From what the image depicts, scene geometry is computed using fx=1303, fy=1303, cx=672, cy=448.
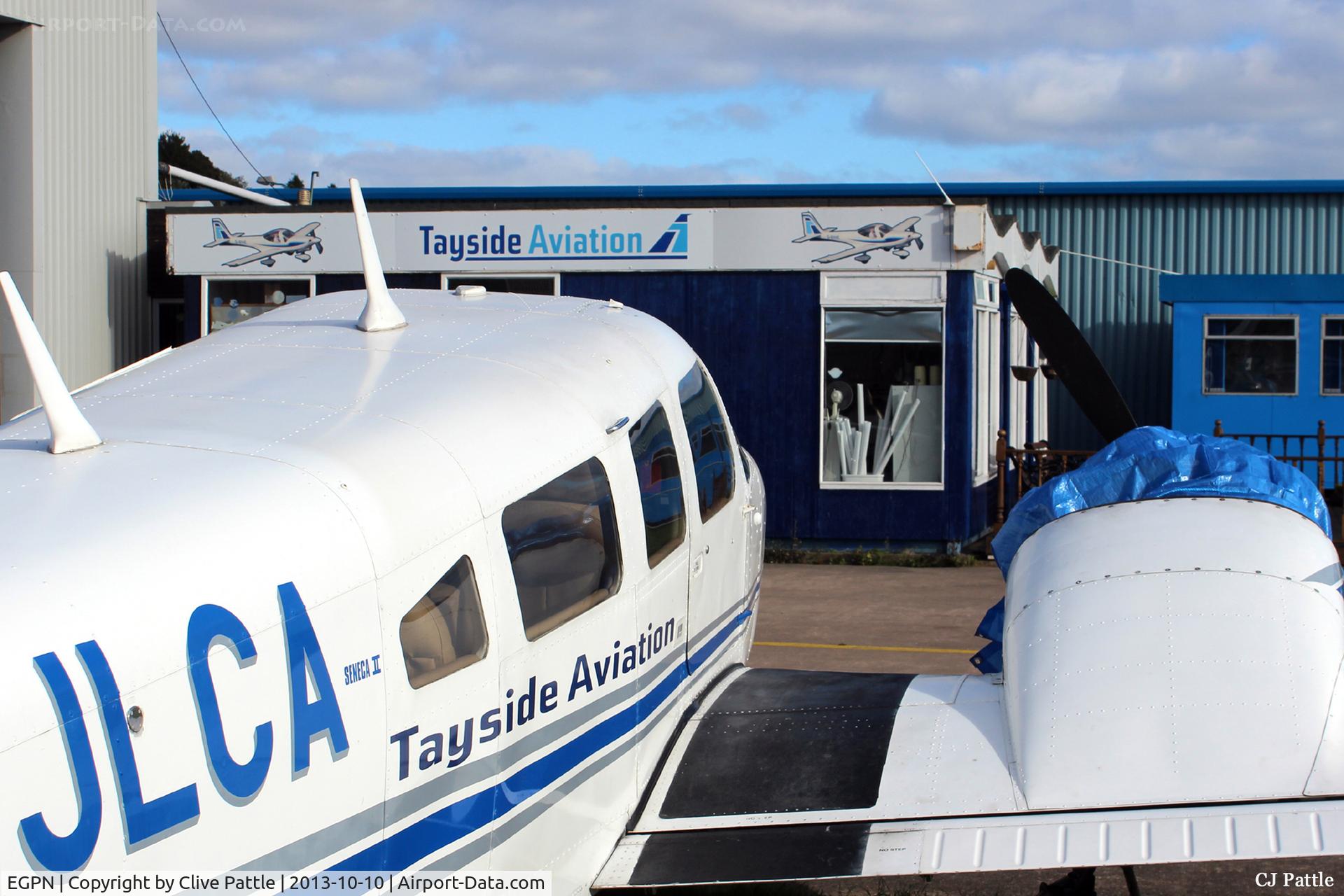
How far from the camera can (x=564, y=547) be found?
403 centimetres

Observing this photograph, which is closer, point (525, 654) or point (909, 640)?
point (525, 654)

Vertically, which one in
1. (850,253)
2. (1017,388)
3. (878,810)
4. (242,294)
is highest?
(850,253)

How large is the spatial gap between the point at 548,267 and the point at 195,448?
1275 centimetres

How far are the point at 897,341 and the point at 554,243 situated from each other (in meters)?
4.25

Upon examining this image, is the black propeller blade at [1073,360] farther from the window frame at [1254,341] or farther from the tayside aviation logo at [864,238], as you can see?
the window frame at [1254,341]

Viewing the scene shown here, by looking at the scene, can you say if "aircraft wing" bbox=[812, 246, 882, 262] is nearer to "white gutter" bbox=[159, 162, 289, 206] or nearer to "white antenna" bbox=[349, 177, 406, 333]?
"white gutter" bbox=[159, 162, 289, 206]

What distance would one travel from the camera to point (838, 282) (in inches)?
591

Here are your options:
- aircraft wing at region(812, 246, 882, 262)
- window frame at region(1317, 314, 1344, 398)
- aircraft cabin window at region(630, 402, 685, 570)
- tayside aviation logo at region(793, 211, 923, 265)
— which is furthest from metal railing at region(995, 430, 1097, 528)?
aircraft cabin window at region(630, 402, 685, 570)

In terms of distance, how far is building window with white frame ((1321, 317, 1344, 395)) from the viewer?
19.8 meters

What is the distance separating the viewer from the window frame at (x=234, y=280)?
1638cm

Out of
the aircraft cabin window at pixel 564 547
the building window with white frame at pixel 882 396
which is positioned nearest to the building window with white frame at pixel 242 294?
the building window with white frame at pixel 882 396

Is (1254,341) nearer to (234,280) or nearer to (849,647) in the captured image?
(849,647)

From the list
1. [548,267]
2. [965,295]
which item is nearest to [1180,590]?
[965,295]

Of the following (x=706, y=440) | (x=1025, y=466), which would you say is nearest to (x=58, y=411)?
(x=706, y=440)
